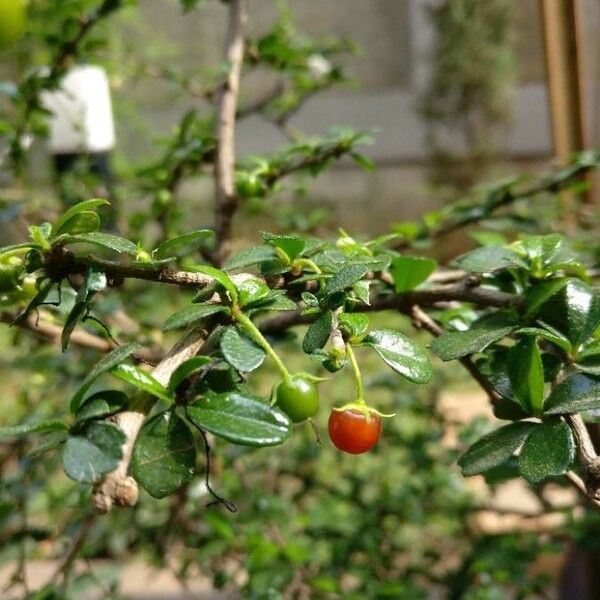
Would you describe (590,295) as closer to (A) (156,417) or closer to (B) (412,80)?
(A) (156,417)

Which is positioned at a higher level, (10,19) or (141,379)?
(10,19)

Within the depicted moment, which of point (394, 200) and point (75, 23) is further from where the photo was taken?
point (394, 200)

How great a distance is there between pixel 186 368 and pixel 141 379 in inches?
0.7

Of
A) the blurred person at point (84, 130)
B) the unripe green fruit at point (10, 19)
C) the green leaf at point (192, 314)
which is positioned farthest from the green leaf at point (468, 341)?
the blurred person at point (84, 130)

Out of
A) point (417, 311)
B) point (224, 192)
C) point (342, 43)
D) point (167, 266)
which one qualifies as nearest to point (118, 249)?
point (167, 266)

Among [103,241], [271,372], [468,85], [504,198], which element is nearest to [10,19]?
[103,241]

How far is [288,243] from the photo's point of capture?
14.2 inches

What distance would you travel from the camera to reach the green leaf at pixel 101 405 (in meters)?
0.29

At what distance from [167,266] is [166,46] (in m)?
2.60

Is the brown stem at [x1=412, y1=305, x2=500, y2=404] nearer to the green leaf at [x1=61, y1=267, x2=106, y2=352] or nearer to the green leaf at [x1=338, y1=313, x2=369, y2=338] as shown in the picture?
the green leaf at [x1=338, y1=313, x2=369, y2=338]

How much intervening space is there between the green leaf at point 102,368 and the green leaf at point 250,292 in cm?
5

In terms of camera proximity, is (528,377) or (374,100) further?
(374,100)

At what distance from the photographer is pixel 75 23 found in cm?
73

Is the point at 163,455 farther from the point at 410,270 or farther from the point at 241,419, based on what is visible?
the point at 410,270
